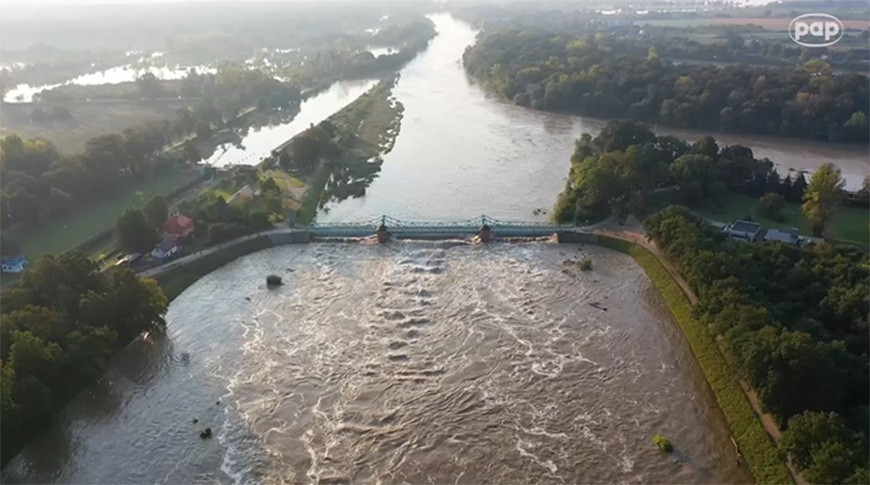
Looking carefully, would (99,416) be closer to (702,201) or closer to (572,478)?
(572,478)

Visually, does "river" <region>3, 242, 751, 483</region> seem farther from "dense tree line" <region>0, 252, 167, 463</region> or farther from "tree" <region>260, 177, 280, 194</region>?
"tree" <region>260, 177, 280, 194</region>

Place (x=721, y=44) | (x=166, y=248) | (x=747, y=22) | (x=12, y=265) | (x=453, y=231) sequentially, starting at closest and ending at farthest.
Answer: (x=12, y=265), (x=166, y=248), (x=453, y=231), (x=721, y=44), (x=747, y=22)

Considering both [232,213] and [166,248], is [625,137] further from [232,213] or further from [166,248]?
[166,248]

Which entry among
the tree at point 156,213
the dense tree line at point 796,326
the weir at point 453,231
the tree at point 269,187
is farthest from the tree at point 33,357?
the dense tree line at point 796,326

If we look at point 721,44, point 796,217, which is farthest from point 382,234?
point 721,44

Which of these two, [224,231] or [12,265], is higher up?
[224,231]

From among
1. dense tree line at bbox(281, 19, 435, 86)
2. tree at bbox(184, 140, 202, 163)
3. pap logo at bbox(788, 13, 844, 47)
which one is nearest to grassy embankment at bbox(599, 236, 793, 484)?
tree at bbox(184, 140, 202, 163)

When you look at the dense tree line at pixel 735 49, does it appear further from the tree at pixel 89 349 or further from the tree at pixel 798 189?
the tree at pixel 89 349

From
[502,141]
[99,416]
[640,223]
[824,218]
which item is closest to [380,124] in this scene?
[502,141]
